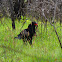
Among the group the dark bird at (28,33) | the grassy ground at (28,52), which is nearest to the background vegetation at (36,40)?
the grassy ground at (28,52)

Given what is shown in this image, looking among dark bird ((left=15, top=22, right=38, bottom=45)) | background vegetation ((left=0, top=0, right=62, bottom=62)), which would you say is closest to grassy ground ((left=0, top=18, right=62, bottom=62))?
background vegetation ((left=0, top=0, right=62, bottom=62))

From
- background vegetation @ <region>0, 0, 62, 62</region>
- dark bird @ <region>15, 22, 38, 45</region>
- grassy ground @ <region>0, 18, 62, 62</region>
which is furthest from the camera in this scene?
dark bird @ <region>15, 22, 38, 45</region>

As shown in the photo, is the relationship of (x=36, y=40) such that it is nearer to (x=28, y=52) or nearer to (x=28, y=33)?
(x=28, y=33)

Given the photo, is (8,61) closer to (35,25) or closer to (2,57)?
(2,57)

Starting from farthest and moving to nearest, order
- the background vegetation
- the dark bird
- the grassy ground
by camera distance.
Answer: the dark bird → the background vegetation → the grassy ground

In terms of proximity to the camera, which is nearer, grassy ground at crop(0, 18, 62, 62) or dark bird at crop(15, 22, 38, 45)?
grassy ground at crop(0, 18, 62, 62)

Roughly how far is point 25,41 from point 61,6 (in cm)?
666

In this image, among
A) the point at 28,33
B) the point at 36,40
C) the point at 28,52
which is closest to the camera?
the point at 28,52

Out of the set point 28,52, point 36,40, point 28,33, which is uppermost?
point 28,33

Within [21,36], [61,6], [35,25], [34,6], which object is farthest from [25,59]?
[61,6]

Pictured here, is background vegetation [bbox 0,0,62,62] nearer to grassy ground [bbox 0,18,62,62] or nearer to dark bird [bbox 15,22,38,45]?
grassy ground [bbox 0,18,62,62]

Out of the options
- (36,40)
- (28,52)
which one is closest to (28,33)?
(36,40)

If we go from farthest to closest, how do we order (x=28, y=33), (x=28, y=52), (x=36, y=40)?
Answer: (x=36, y=40) < (x=28, y=33) < (x=28, y=52)

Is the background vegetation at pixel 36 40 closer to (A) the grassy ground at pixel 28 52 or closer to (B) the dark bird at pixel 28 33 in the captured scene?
(A) the grassy ground at pixel 28 52
